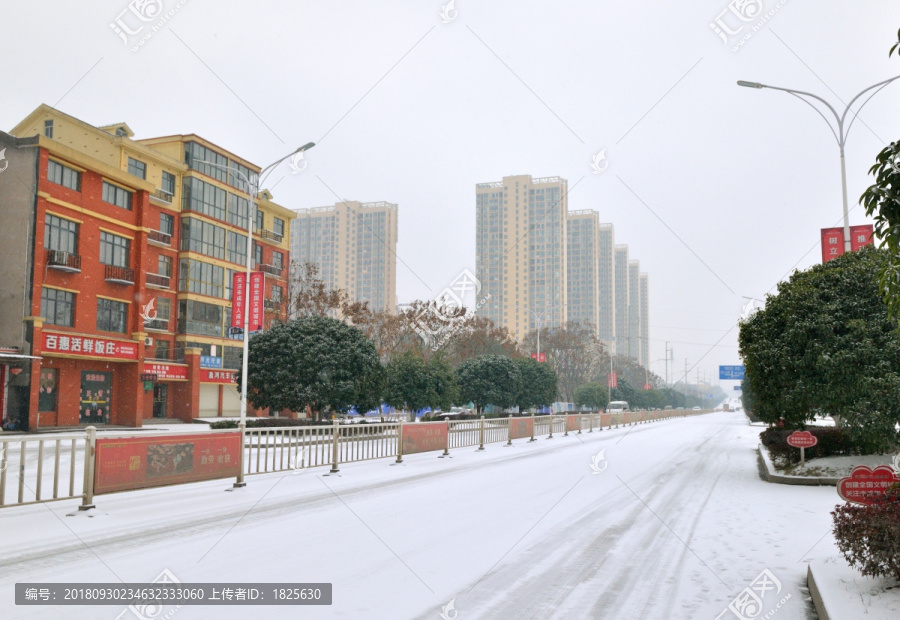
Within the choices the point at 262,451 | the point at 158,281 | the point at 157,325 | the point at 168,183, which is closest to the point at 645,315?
the point at 168,183

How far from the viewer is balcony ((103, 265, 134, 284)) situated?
123 feet

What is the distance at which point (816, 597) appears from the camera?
5.70 meters

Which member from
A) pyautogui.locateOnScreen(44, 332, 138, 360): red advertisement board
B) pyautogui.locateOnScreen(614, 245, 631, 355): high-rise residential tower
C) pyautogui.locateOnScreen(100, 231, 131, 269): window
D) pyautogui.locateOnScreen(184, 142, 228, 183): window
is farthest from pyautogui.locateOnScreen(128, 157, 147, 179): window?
pyautogui.locateOnScreen(614, 245, 631, 355): high-rise residential tower

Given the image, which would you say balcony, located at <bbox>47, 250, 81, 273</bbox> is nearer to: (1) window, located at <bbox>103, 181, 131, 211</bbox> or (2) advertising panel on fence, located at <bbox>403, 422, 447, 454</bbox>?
(1) window, located at <bbox>103, 181, 131, 211</bbox>

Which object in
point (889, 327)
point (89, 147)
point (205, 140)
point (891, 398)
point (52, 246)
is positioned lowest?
point (891, 398)

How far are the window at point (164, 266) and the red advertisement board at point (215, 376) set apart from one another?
706cm

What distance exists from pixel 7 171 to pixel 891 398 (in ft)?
120

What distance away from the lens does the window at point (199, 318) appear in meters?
47.1

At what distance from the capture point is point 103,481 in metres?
10.4

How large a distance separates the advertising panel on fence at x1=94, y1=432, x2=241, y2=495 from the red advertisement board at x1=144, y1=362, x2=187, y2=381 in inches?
1200

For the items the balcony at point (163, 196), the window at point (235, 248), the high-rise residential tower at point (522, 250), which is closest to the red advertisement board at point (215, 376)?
the window at point (235, 248)

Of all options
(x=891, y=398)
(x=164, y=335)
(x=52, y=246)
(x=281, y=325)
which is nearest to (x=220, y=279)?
(x=164, y=335)

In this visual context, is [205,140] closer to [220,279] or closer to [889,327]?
[220,279]

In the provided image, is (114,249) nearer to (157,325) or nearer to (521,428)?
(157,325)
